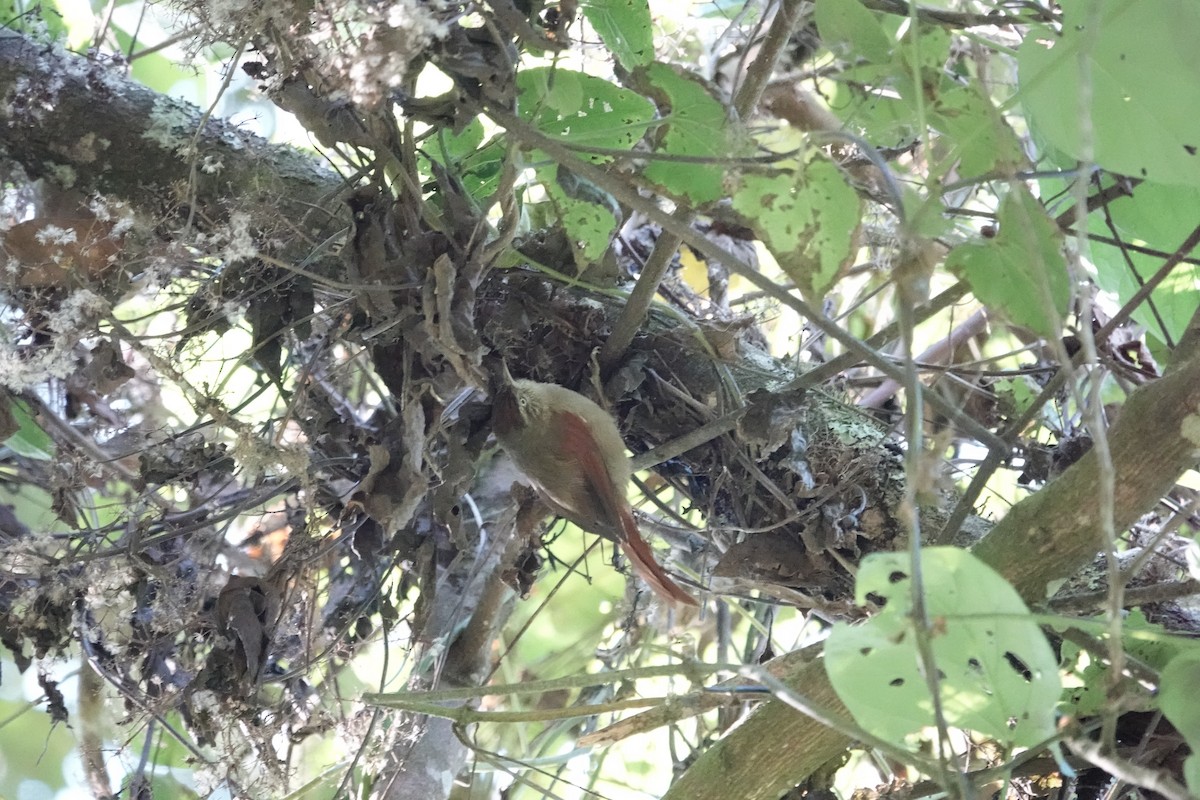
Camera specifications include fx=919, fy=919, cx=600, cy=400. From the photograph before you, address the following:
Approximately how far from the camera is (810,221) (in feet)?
2.18

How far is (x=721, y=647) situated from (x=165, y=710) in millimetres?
733

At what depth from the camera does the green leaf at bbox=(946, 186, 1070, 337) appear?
0.65 m

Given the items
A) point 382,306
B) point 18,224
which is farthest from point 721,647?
point 18,224

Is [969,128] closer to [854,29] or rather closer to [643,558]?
[854,29]

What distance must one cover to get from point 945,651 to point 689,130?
0.48 m

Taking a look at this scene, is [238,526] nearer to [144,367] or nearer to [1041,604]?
[144,367]

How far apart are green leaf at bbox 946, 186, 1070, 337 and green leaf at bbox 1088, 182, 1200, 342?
10.1 inches

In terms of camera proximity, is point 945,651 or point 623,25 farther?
point 623,25

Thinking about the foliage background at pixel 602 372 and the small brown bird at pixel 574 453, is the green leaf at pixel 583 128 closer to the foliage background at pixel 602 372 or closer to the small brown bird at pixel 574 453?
the foliage background at pixel 602 372

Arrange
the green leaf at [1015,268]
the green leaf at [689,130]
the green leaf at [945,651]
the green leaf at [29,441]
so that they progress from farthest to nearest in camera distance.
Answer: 1. the green leaf at [29,441]
2. the green leaf at [689,130]
3. the green leaf at [1015,268]
4. the green leaf at [945,651]

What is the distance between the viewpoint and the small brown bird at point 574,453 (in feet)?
2.94

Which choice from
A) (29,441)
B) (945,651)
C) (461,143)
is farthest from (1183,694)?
(29,441)

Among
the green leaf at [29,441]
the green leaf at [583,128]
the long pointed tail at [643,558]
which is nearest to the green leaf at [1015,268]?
the green leaf at [583,128]

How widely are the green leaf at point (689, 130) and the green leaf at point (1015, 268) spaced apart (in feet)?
0.70
